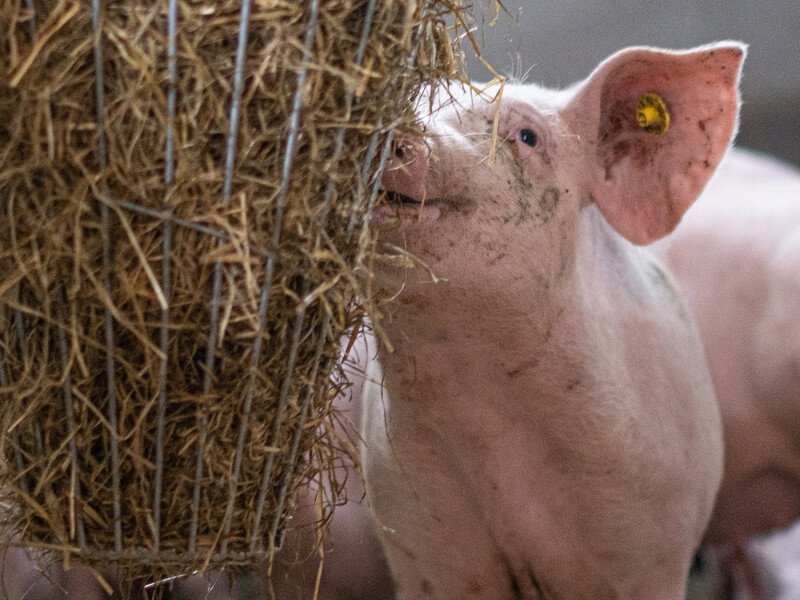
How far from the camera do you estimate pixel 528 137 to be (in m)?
1.62

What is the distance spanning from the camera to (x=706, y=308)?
9.78 ft

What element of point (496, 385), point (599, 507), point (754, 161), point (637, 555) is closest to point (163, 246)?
point (496, 385)

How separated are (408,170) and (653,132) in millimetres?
691

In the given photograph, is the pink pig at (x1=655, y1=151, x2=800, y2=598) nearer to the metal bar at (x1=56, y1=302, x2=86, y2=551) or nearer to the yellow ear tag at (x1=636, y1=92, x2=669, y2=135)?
the yellow ear tag at (x1=636, y1=92, x2=669, y2=135)

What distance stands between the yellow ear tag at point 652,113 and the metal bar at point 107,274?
3.55 ft

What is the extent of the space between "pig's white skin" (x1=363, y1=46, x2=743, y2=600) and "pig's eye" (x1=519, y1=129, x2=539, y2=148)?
1 cm

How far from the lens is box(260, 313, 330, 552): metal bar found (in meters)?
1.21

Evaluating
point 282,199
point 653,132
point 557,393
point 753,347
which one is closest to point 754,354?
point 753,347

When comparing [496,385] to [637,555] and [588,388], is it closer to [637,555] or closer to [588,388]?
[588,388]

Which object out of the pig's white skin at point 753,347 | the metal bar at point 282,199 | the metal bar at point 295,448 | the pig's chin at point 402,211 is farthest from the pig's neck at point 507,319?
the pig's white skin at point 753,347

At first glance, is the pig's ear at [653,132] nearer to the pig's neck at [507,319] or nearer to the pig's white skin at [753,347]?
the pig's neck at [507,319]

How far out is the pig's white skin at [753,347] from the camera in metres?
2.76

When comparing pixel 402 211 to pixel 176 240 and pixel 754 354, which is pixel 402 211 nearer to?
pixel 176 240

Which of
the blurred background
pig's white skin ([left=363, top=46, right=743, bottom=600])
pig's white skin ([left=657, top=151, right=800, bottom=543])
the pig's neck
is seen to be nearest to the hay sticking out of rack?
the pig's neck
